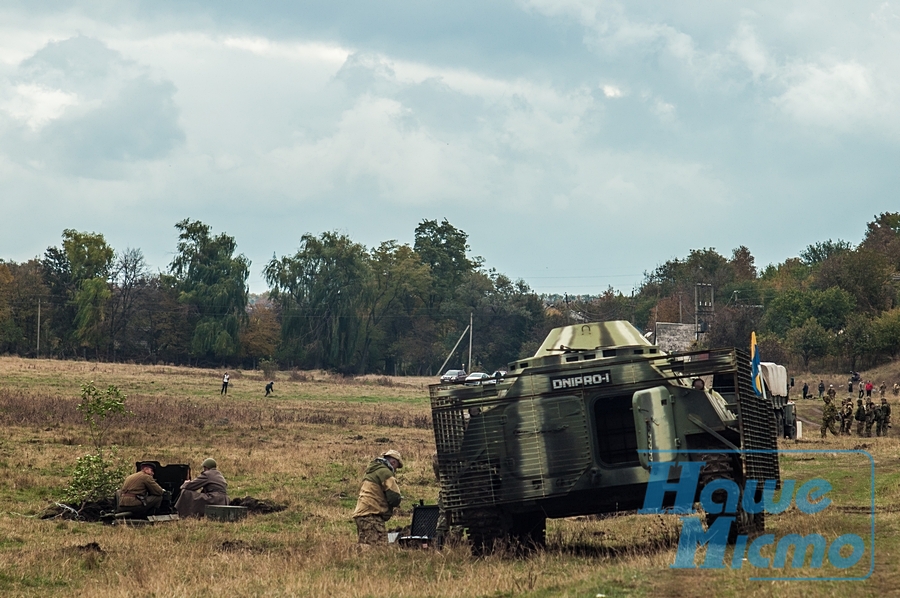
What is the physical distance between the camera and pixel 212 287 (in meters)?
97.4

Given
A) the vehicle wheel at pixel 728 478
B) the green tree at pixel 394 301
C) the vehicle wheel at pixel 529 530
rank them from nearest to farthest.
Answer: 1. the vehicle wheel at pixel 728 478
2. the vehicle wheel at pixel 529 530
3. the green tree at pixel 394 301

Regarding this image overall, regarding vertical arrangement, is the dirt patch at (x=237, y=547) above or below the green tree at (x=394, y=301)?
below

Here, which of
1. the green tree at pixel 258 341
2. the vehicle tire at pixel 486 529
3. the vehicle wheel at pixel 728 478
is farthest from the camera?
the green tree at pixel 258 341

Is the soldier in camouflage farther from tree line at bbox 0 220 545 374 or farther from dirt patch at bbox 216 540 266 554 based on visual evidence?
tree line at bbox 0 220 545 374

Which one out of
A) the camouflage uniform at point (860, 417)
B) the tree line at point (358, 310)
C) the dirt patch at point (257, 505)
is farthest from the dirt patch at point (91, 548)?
the tree line at point (358, 310)

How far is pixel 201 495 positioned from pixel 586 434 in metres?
7.46

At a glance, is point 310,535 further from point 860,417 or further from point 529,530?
point 860,417

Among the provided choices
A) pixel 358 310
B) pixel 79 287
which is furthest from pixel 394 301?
pixel 79 287

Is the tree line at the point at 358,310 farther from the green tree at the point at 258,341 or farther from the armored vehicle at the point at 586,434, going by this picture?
the armored vehicle at the point at 586,434

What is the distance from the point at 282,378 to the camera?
79562 millimetres

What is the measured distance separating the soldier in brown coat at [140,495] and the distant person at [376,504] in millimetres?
4501

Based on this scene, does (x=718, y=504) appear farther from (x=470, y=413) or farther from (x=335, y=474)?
(x=335, y=474)

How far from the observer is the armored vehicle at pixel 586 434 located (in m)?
13.5

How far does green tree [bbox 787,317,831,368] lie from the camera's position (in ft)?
282
